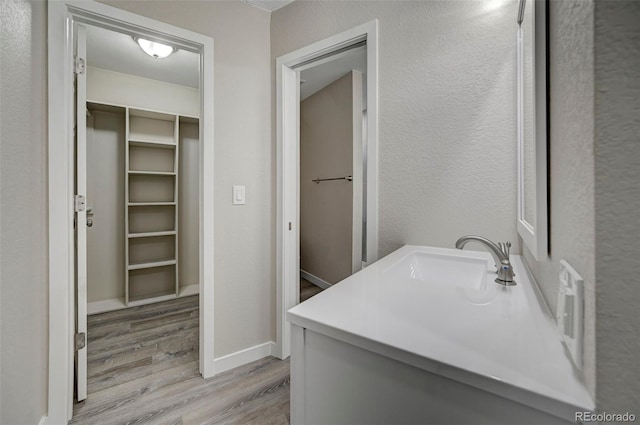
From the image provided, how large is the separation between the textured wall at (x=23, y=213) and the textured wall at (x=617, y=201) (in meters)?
1.65

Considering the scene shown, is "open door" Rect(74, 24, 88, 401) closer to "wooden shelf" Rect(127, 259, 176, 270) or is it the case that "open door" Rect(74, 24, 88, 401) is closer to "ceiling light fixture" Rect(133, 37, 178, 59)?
"ceiling light fixture" Rect(133, 37, 178, 59)

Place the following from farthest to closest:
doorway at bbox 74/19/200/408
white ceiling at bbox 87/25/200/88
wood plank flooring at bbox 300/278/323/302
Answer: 1. wood plank flooring at bbox 300/278/323/302
2. doorway at bbox 74/19/200/408
3. white ceiling at bbox 87/25/200/88

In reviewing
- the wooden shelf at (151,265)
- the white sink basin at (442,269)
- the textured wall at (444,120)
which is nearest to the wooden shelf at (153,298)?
the wooden shelf at (151,265)

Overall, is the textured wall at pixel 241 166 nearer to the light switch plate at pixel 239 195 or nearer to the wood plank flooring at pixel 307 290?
the light switch plate at pixel 239 195

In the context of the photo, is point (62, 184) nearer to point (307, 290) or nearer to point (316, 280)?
point (307, 290)

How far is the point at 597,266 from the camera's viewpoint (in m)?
0.35

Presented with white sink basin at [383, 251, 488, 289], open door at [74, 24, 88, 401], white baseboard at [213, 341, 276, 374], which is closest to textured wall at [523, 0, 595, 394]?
white sink basin at [383, 251, 488, 289]

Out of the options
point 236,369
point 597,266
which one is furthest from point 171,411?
point 597,266

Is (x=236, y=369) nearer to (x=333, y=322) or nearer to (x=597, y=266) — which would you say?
(x=333, y=322)

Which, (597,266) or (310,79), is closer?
(597,266)

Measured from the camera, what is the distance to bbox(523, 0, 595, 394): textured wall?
359mm

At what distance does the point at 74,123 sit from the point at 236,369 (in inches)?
70.7

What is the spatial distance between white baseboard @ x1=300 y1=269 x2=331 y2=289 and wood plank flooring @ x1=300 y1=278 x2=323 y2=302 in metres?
0.04

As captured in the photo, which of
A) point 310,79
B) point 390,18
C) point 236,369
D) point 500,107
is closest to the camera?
point 500,107
